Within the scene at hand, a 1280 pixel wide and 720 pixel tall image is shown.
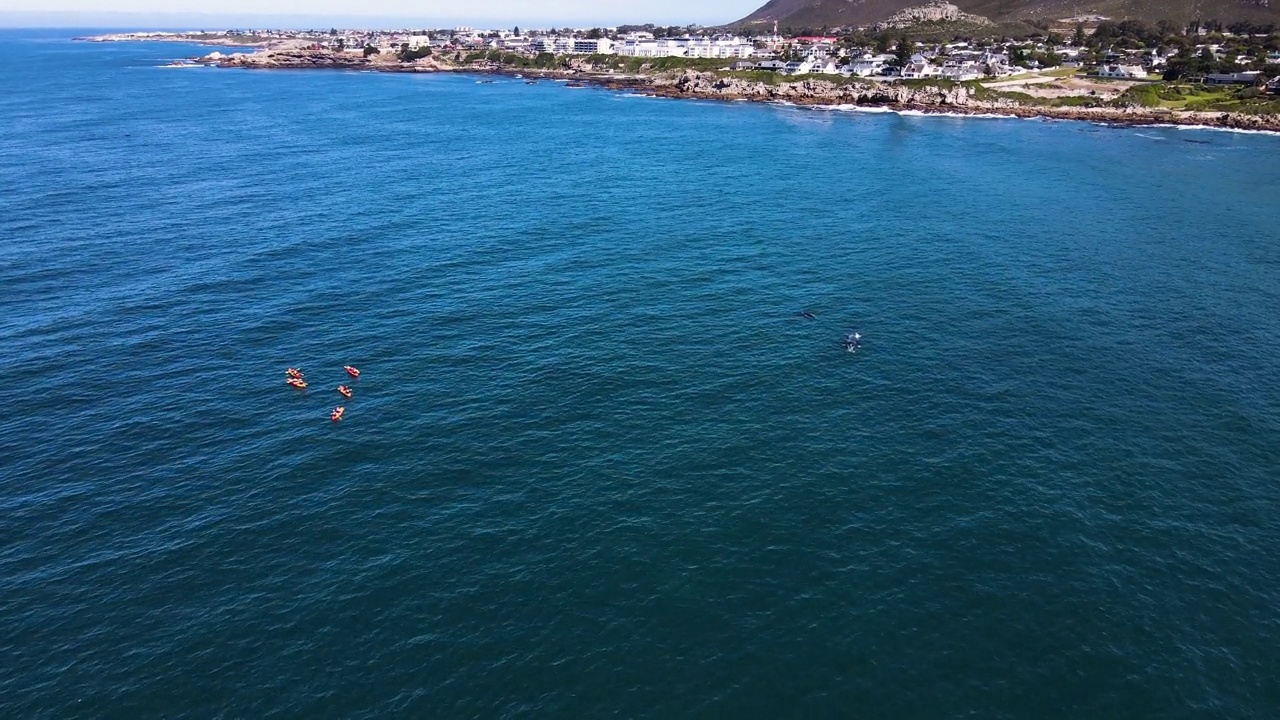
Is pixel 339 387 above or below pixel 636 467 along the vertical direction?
above

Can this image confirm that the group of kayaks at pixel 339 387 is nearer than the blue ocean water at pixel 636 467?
No

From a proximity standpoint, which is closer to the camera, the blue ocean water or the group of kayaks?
→ the blue ocean water

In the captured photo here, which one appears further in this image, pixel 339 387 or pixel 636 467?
pixel 339 387

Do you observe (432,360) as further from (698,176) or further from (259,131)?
(259,131)
